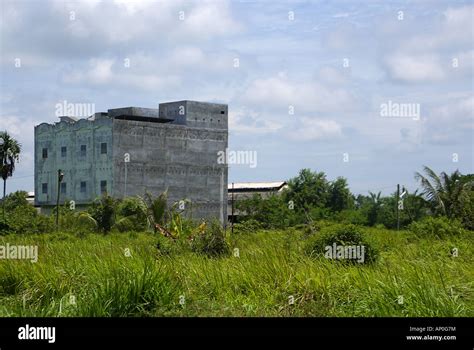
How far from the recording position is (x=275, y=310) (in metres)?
11.4

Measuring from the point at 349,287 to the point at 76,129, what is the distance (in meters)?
→ 47.5

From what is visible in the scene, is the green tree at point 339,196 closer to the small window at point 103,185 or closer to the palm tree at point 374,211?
the palm tree at point 374,211

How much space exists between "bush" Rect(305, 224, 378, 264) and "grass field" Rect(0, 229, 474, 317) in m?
0.93

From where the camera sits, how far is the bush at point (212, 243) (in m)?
19.2

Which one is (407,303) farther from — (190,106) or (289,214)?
(190,106)

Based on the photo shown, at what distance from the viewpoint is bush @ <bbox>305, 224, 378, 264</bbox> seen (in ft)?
50.2

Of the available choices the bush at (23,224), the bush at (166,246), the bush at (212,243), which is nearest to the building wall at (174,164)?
the bush at (23,224)

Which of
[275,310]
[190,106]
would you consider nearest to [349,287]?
[275,310]

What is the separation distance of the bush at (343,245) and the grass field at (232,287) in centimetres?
93

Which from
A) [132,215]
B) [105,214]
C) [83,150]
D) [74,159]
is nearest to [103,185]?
[83,150]

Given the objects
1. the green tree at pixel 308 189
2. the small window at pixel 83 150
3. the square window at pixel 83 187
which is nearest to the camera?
the green tree at pixel 308 189

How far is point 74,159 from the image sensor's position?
57562mm

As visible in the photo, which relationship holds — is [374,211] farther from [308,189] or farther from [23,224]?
[23,224]

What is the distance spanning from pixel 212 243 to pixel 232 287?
6.87 metres
